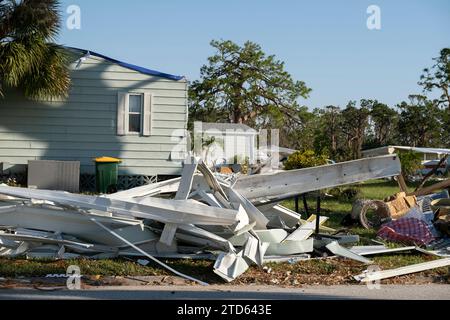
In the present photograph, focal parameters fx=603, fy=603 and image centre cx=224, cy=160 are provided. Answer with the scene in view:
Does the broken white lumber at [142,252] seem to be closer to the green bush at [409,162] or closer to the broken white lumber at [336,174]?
the broken white lumber at [336,174]

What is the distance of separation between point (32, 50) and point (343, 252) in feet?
33.9

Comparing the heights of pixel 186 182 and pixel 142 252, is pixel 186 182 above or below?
above

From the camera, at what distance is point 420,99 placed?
160ft

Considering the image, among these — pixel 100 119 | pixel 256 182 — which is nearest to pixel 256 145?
pixel 100 119

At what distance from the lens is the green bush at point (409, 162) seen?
26.5m

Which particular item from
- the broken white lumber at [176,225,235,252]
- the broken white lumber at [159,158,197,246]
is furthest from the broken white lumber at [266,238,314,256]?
the broken white lumber at [159,158,197,246]

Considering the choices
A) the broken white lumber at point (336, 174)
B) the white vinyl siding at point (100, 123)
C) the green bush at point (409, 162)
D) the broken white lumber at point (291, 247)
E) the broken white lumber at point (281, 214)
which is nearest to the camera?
the broken white lumber at point (291, 247)

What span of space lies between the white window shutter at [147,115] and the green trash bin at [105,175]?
1.40m

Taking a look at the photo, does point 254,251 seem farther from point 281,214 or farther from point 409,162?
point 409,162

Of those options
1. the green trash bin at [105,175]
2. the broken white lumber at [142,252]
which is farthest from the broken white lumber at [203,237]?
the green trash bin at [105,175]

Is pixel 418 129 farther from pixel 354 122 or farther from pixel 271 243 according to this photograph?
pixel 271 243

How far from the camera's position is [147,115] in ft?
56.2

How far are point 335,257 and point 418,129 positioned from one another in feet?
145

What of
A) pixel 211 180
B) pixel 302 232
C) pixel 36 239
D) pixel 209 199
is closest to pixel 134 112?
pixel 211 180
